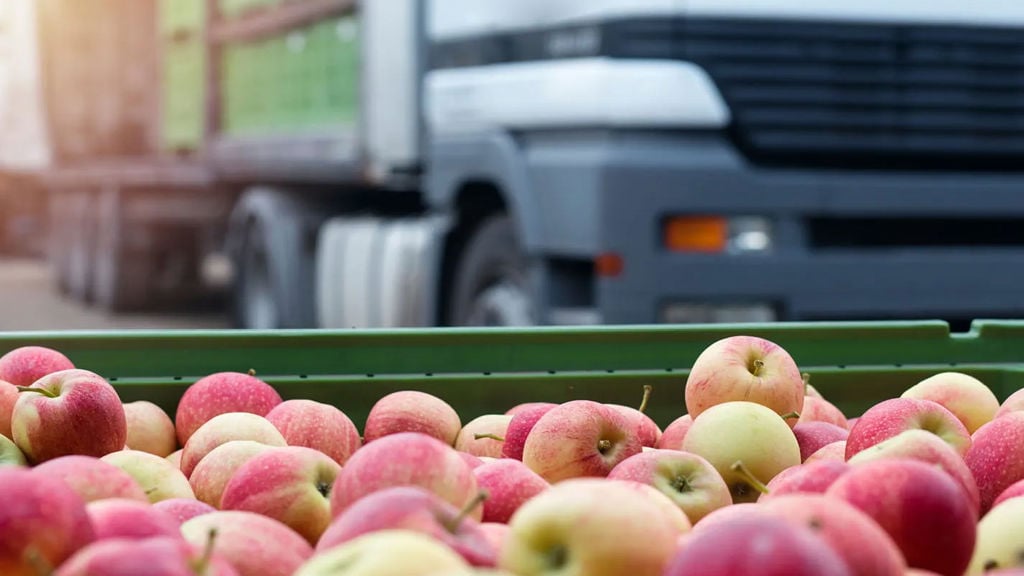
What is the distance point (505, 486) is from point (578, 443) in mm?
300

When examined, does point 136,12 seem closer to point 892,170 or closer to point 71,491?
Answer: point 892,170

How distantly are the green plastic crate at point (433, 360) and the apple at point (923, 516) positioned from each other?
1.25 m

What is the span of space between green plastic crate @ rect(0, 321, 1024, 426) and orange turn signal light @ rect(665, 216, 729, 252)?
289cm

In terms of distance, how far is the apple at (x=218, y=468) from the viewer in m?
2.42

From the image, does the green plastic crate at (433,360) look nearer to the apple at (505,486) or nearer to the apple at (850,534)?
the apple at (505,486)

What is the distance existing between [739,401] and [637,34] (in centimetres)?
354

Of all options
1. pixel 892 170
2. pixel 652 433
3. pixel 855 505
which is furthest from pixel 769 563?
pixel 892 170

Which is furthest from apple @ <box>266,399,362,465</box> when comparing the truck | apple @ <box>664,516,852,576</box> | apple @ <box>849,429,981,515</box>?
the truck

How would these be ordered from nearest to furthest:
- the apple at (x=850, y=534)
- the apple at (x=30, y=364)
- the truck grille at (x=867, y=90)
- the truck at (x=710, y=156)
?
the apple at (x=850, y=534) < the apple at (x=30, y=364) < the truck at (x=710, y=156) < the truck grille at (x=867, y=90)

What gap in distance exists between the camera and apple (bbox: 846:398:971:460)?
2477 millimetres

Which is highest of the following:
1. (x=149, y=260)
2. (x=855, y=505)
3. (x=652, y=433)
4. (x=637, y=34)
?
(x=637, y=34)

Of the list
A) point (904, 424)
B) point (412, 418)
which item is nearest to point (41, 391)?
point (412, 418)

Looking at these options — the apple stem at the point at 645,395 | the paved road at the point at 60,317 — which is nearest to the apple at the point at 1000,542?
the apple stem at the point at 645,395

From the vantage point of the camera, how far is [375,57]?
26.7 ft
